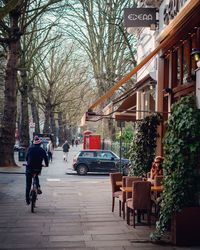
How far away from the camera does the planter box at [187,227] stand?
8.14 m

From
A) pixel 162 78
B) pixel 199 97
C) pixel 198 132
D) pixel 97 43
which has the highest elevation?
pixel 97 43

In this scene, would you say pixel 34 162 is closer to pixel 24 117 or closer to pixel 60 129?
pixel 24 117

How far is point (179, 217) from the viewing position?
26.8ft

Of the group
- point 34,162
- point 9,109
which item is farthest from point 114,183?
point 9,109

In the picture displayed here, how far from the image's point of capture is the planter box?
320 inches

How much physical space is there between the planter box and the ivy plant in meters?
0.13

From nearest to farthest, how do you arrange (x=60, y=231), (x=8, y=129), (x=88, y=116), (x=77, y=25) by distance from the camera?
(x=60, y=231) < (x=88, y=116) < (x=8, y=129) < (x=77, y=25)

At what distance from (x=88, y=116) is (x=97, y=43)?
2608 cm

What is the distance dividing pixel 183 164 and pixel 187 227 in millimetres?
1063

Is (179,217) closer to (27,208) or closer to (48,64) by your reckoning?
(27,208)

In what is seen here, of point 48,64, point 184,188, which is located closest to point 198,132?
point 184,188

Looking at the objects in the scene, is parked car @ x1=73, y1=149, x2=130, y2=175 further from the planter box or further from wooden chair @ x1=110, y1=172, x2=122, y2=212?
the planter box

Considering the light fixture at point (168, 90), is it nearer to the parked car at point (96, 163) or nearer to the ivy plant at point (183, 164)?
the ivy plant at point (183, 164)

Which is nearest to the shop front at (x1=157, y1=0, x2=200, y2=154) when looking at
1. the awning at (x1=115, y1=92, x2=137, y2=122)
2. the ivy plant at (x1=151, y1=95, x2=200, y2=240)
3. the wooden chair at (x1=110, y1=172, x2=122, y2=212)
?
the ivy plant at (x1=151, y1=95, x2=200, y2=240)
